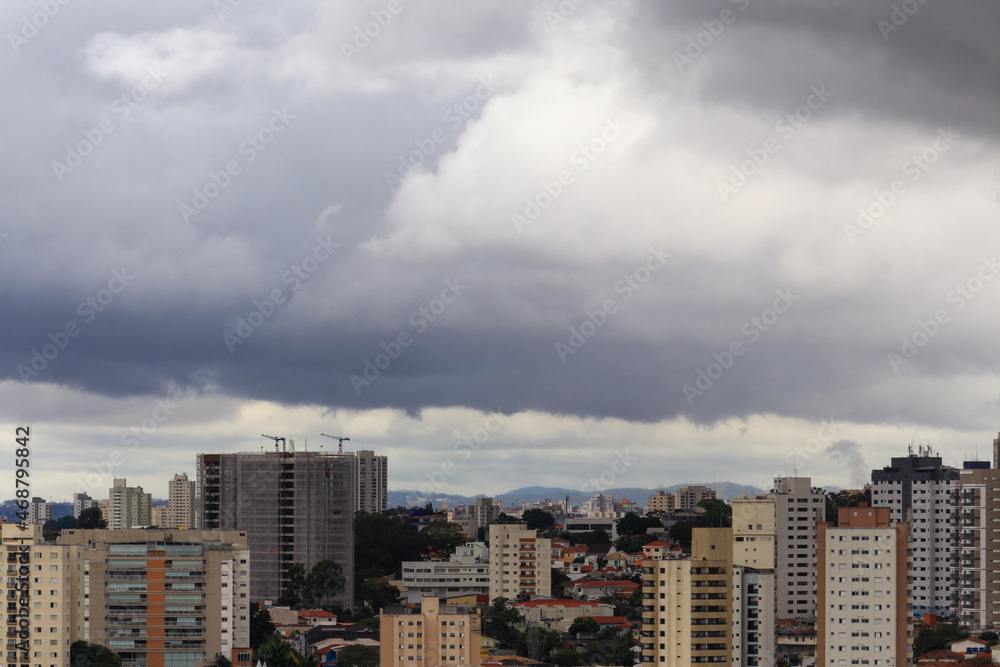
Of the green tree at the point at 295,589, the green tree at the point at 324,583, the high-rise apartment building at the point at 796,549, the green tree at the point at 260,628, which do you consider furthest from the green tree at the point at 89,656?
the high-rise apartment building at the point at 796,549

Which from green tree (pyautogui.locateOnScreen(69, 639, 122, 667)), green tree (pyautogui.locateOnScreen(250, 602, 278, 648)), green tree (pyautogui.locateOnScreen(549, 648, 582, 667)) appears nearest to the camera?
green tree (pyautogui.locateOnScreen(69, 639, 122, 667))

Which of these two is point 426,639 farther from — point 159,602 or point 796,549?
point 796,549

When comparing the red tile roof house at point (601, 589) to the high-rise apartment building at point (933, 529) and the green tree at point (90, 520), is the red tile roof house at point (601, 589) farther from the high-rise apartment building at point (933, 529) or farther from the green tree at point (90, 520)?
the green tree at point (90, 520)

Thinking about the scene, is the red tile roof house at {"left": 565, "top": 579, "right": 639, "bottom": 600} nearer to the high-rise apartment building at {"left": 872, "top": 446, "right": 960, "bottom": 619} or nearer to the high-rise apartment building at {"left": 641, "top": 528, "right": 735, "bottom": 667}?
the high-rise apartment building at {"left": 872, "top": 446, "right": 960, "bottom": 619}

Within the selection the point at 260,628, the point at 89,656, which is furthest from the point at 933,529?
the point at 89,656

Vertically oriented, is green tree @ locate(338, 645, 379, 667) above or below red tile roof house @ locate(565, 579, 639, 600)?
above

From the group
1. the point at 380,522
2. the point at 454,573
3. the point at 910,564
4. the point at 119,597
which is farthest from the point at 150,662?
the point at 380,522

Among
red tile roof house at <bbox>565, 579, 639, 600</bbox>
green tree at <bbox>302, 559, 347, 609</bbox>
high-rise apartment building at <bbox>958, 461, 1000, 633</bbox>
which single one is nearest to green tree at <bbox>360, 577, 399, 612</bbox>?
green tree at <bbox>302, 559, 347, 609</bbox>
